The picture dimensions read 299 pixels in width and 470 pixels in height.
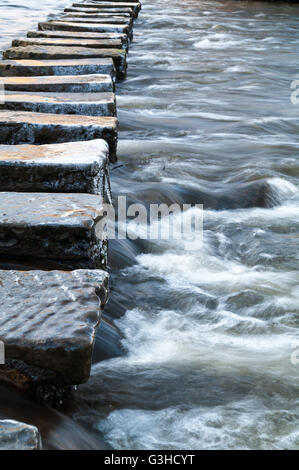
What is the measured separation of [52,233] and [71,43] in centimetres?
465

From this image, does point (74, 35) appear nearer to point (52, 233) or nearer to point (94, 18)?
point (94, 18)

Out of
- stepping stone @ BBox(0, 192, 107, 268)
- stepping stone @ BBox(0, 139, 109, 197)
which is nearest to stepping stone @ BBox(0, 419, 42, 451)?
stepping stone @ BBox(0, 192, 107, 268)

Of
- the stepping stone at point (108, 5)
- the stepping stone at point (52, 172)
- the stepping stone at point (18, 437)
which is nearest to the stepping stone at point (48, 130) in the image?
the stepping stone at point (52, 172)

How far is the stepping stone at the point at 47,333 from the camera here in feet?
5.50

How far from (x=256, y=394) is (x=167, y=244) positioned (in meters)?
1.34

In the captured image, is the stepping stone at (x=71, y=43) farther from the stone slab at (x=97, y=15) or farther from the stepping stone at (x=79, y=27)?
the stone slab at (x=97, y=15)

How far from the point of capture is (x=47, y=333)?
1701 millimetres

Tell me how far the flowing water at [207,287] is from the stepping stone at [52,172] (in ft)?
1.52

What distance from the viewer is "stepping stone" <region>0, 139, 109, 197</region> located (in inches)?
104

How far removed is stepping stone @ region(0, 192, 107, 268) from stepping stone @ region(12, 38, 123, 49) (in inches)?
171

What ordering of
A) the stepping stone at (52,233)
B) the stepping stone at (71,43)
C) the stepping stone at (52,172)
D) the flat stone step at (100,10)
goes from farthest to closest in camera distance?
the flat stone step at (100,10) < the stepping stone at (71,43) < the stepping stone at (52,172) < the stepping stone at (52,233)

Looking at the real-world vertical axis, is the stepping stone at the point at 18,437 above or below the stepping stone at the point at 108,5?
below

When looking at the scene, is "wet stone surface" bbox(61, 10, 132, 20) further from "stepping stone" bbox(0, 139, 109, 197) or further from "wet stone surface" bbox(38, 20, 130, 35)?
"stepping stone" bbox(0, 139, 109, 197)

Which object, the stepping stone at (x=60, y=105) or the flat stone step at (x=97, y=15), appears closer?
the stepping stone at (x=60, y=105)
